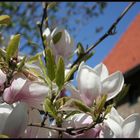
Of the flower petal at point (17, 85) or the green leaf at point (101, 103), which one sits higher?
the flower petal at point (17, 85)

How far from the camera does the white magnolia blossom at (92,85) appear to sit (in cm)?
80

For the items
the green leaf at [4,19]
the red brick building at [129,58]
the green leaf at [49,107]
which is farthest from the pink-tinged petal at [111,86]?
the red brick building at [129,58]

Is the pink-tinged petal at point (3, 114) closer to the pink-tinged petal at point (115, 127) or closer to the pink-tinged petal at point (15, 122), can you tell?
the pink-tinged petal at point (15, 122)

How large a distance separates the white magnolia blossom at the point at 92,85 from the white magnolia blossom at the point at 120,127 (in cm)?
5

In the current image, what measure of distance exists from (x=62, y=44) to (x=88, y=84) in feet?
1.16

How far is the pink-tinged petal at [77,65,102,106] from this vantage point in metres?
0.80

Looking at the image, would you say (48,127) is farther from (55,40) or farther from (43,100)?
(55,40)

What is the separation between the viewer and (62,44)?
114 centimetres

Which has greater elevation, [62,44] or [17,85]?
[62,44]

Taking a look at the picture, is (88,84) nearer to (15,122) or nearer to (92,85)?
(92,85)

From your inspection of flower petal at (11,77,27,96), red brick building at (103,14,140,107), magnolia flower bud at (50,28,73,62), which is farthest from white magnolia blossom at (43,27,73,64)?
red brick building at (103,14,140,107)

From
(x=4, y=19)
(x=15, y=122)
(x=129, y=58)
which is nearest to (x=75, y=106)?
(x=15, y=122)

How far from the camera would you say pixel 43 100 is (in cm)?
78

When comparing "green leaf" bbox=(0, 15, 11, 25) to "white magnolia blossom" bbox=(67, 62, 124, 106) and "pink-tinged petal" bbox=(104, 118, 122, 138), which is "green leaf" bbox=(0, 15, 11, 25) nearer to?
"white magnolia blossom" bbox=(67, 62, 124, 106)
